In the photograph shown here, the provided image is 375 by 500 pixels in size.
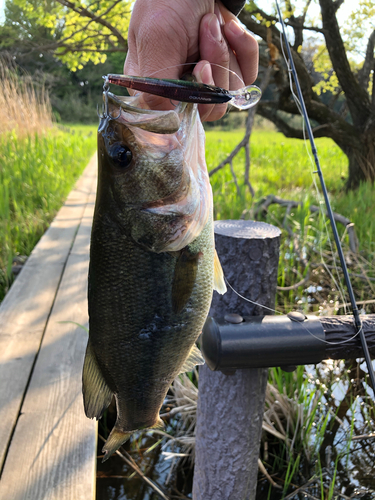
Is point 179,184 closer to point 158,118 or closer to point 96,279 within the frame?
point 158,118

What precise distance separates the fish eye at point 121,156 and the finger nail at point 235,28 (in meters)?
0.44

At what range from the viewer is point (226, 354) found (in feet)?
5.32

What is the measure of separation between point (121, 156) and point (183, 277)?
12.5 inches

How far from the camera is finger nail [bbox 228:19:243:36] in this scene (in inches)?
41.9

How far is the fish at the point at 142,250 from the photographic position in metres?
0.93

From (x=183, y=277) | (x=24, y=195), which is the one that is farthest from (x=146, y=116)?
(x=24, y=195)

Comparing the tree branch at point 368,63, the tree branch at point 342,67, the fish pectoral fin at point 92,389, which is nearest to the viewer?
the fish pectoral fin at point 92,389

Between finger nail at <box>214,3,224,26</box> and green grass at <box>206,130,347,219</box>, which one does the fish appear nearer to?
finger nail at <box>214,3,224,26</box>

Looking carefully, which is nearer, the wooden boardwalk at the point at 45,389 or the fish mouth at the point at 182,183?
the fish mouth at the point at 182,183

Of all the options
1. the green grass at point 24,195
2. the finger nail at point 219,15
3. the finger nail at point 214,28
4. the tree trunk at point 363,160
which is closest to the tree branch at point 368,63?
the tree trunk at point 363,160

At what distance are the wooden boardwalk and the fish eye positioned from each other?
1.33 m

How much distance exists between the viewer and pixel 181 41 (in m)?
0.92

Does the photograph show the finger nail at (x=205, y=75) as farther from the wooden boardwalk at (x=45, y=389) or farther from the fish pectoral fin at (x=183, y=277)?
the wooden boardwalk at (x=45, y=389)

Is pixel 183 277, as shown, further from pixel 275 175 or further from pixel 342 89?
pixel 275 175
